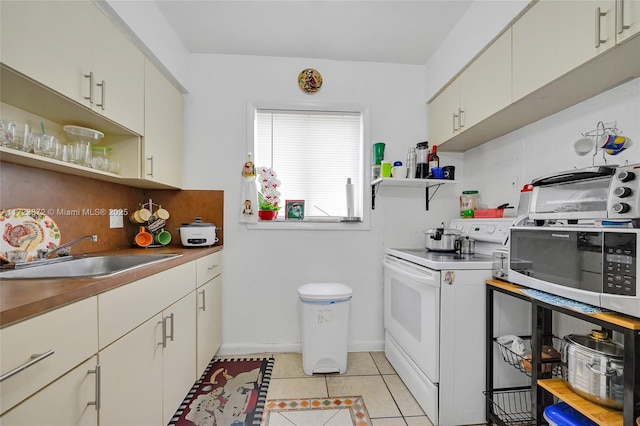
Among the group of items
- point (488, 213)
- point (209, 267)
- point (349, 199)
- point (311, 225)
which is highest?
point (349, 199)

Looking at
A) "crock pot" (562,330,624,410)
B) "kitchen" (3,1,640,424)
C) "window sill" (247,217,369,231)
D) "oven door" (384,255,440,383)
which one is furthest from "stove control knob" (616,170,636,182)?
"window sill" (247,217,369,231)

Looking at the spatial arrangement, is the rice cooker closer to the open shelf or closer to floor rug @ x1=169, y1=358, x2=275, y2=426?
floor rug @ x1=169, y1=358, x2=275, y2=426

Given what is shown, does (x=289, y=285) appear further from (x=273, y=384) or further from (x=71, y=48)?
(x=71, y=48)

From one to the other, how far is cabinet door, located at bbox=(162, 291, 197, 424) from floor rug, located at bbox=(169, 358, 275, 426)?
0.32 ft

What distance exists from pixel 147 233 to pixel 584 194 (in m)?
2.55

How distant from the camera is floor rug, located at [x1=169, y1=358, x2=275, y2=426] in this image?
4.98 ft

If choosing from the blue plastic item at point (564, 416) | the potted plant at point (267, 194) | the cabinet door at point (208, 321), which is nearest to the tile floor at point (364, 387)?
the cabinet door at point (208, 321)

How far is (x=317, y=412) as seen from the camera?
5.21ft

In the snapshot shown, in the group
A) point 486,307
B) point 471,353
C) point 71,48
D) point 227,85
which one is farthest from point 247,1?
point 471,353

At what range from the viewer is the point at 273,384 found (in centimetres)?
186

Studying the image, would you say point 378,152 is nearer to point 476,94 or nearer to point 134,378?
point 476,94

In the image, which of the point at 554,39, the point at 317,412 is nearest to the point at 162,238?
the point at 317,412

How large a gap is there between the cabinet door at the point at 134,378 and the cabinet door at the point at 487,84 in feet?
6.91

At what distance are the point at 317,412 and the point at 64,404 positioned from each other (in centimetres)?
123
